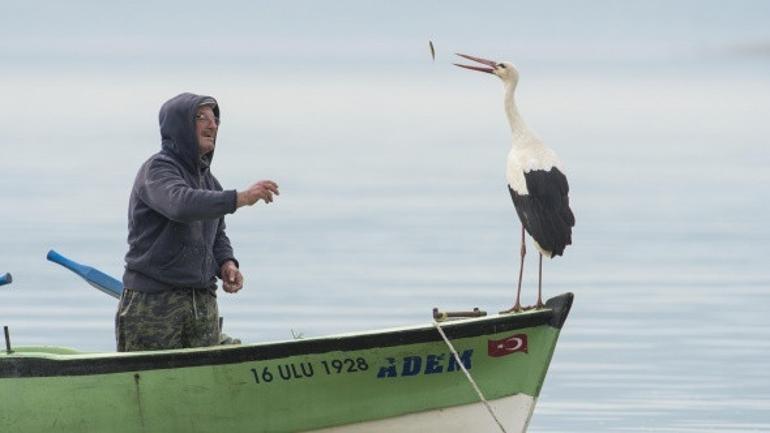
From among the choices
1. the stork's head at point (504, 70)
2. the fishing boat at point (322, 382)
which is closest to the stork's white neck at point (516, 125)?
the stork's head at point (504, 70)

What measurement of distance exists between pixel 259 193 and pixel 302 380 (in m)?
0.93

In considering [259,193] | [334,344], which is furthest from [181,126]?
[334,344]

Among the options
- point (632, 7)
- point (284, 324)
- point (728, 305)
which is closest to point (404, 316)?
point (284, 324)

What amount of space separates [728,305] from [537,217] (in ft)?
28.7

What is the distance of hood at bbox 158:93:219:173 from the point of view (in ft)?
40.3

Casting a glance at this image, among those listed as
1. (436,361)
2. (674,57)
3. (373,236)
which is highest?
(674,57)

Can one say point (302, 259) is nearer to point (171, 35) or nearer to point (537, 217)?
point (537, 217)

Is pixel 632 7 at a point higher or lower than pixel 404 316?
higher

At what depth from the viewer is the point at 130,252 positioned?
12359 mm

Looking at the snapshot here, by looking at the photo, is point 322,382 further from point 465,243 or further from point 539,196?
point 465,243

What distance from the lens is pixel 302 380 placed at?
40.0 feet

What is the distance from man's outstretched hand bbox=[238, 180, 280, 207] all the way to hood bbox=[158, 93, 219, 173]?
61cm

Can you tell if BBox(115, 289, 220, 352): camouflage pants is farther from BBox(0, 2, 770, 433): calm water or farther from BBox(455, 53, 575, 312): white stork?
BBox(0, 2, 770, 433): calm water

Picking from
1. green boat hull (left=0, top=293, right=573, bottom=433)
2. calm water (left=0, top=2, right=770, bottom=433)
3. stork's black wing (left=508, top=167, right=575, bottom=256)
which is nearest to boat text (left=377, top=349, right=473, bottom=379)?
green boat hull (left=0, top=293, right=573, bottom=433)
